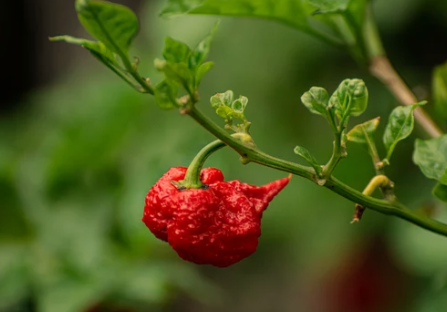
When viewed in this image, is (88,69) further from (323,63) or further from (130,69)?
(130,69)

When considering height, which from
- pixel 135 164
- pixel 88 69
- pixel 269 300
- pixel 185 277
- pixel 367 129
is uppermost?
pixel 367 129

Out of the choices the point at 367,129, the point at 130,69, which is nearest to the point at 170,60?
the point at 130,69

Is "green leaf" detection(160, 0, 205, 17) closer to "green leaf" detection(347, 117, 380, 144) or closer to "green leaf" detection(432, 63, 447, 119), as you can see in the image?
"green leaf" detection(347, 117, 380, 144)

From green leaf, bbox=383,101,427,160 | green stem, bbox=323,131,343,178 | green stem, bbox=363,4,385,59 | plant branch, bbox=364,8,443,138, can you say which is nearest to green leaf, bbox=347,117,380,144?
green leaf, bbox=383,101,427,160

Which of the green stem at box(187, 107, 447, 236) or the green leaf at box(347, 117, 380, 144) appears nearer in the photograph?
the green stem at box(187, 107, 447, 236)

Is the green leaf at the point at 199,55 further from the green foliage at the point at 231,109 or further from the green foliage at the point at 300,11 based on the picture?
the green foliage at the point at 300,11

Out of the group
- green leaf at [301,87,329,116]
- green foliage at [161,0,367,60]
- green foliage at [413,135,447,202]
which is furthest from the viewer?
green foliage at [161,0,367,60]

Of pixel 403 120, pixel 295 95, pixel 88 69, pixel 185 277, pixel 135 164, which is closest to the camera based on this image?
pixel 403 120

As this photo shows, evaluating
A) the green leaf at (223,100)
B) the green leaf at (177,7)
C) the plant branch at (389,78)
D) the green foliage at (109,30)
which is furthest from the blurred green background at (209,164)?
the green foliage at (109,30)
